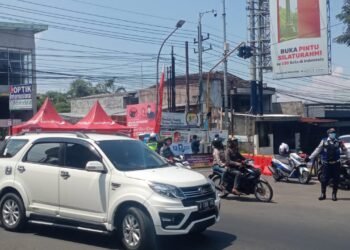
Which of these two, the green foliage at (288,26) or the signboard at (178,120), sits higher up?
the green foliage at (288,26)

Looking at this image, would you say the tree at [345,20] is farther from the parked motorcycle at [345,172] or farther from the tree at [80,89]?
the tree at [80,89]

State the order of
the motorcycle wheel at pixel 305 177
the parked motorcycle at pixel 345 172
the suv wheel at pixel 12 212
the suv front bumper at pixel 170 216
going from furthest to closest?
the motorcycle wheel at pixel 305 177, the parked motorcycle at pixel 345 172, the suv wheel at pixel 12 212, the suv front bumper at pixel 170 216

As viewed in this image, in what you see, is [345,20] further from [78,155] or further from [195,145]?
[78,155]

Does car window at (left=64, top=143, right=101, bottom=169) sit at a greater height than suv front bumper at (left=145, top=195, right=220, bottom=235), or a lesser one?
greater

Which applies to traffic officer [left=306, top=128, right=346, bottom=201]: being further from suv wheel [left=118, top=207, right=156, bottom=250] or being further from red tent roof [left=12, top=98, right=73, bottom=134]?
red tent roof [left=12, top=98, right=73, bottom=134]

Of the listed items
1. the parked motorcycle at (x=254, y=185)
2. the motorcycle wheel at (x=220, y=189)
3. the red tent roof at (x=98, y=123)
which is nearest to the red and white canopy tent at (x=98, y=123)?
the red tent roof at (x=98, y=123)

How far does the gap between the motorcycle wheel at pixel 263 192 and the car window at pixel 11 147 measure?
20.7 ft

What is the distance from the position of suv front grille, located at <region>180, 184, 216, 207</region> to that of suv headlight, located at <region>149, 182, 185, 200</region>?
0.26 feet

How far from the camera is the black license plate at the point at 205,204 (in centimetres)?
802

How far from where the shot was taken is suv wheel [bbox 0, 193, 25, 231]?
9.32m

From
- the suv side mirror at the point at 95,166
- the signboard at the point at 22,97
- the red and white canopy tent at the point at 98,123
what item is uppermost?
the signboard at the point at 22,97

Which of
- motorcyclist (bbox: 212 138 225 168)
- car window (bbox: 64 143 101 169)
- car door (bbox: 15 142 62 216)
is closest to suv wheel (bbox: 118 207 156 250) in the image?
car window (bbox: 64 143 101 169)

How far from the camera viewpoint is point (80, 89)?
8969 centimetres

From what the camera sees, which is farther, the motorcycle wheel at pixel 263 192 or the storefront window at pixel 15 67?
the storefront window at pixel 15 67
